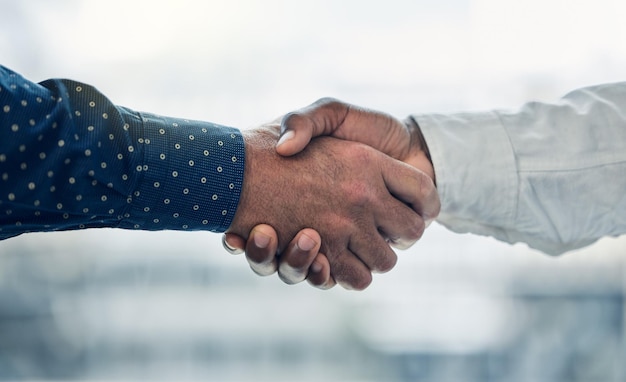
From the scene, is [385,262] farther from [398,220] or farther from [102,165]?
[102,165]

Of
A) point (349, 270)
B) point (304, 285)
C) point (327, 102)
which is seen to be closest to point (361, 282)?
point (349, 270)

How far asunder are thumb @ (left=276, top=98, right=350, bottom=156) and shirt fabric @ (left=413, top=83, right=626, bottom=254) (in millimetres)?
182

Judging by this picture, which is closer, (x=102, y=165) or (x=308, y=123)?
(x=102, y=165)

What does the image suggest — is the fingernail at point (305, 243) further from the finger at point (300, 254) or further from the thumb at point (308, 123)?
the thumb at point (308, 123)

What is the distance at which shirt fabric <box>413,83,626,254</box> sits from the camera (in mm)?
1265

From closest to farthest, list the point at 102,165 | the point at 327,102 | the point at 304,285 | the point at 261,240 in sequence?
the point at 102,165 < the point at 261,240 < the point at 327,102 < the point at 304,285

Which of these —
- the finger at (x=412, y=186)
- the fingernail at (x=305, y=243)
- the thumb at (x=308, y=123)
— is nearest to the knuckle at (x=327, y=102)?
the thumb at (x=308, y=123)

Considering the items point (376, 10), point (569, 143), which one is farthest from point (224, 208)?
point (376, 10)

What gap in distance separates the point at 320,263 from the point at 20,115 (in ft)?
1.90

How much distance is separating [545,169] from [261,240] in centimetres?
55

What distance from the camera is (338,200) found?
1.26m

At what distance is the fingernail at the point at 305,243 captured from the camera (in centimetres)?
121

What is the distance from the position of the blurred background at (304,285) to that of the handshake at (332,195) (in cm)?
168

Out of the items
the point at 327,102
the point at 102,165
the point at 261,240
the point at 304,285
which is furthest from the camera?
the point at 304,285
